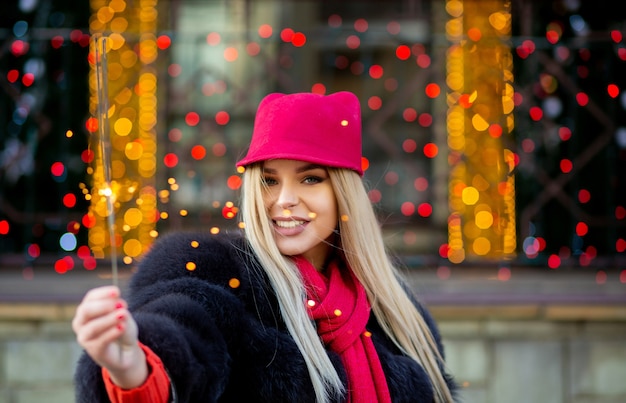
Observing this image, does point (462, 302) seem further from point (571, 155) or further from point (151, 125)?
point (151, 125)

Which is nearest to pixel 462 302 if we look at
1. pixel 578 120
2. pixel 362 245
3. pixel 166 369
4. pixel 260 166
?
pixel 578 120

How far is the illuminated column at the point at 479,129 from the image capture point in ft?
16.3

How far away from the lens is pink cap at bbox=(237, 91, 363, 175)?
80.5 inches

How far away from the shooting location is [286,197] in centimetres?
206

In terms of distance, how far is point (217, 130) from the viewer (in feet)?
17.0

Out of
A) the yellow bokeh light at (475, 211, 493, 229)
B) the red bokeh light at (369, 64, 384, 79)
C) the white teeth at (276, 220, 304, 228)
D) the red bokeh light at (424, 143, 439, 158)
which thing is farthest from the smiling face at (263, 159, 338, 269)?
the red bokeh light at (369, 64, 384, 79)

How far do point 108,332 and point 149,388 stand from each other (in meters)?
0.21

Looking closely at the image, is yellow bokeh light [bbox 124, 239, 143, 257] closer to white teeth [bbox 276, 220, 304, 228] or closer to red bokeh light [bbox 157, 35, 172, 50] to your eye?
red bokeh light [bbox 157, 35, 172, 50]

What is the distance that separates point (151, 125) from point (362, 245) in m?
3.28

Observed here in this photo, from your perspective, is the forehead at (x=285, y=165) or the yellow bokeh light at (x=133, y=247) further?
the yellow bokeh light at (x=133, y=247)

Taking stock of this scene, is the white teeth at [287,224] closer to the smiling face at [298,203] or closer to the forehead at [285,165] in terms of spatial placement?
the smiling face at [298,203]

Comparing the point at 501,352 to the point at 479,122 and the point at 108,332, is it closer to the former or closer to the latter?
the point at 479,122

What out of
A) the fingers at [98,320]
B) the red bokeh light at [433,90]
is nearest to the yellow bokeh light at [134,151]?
the red bokeh light at [433,90]

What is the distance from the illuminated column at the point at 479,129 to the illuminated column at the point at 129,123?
196 centimetres
